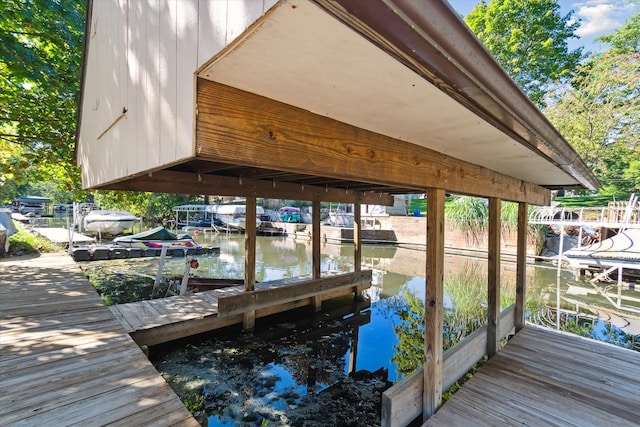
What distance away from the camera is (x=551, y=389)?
2.58 metres

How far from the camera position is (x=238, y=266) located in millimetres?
10562

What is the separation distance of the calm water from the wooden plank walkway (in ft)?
3.43

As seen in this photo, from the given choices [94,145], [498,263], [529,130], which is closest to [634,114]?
[498,263]

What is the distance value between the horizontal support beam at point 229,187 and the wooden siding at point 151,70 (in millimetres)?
435

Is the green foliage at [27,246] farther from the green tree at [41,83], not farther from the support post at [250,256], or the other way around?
the support post at [250,256]

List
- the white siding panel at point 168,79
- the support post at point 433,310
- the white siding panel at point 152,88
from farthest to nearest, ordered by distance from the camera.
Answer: the support post at point 433,310 → the white siding panel at point 152,88 → the white siding panel at point 168,79

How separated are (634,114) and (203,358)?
1692 cm

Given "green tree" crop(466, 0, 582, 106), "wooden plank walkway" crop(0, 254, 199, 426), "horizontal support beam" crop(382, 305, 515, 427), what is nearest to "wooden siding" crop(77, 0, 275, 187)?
"wooden plank walkway" crop(0, 254, 199, 426)

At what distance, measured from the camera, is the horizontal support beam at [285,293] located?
4.41 meters

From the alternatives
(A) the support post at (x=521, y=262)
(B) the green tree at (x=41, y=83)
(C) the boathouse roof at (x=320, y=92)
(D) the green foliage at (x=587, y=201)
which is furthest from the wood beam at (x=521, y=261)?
(D) the green foliage at (x=587, y=201)

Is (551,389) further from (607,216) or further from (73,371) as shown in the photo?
(607,216)

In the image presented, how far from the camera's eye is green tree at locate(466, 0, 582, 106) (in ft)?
50.5

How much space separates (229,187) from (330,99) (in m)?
3.36

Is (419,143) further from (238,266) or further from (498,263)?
(238,266)
